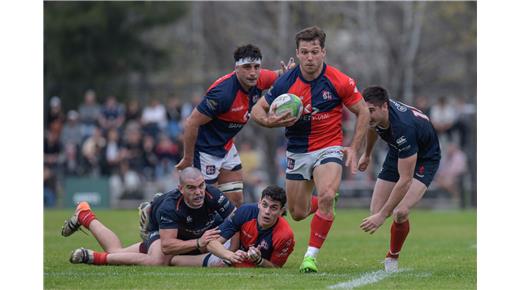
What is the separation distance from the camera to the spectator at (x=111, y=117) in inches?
969

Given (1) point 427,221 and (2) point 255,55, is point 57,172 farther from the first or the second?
(2) point 255,55

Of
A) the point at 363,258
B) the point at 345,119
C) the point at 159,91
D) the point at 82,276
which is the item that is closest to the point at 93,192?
the point at 159,91

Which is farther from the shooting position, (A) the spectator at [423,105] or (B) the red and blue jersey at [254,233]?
(A) the spectator at [423,105]

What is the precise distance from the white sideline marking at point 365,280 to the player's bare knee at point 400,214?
52 centimetres

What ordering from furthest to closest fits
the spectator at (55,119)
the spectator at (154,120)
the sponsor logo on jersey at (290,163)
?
1. the spectator at (55,119)
2. the spectator at (154,120)
3. the sponsor logo on jersey at (290,163)

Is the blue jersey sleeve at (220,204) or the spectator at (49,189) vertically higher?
the blue jersey sleeve at (220,204)

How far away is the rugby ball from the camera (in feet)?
32.0

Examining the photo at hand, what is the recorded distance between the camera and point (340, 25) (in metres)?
30.3

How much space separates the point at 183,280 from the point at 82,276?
1.08m

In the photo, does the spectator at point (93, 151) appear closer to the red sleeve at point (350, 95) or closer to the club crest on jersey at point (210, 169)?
the club crest on jersey at point (210, 169)

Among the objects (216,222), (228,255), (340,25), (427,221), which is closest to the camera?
(228,255)

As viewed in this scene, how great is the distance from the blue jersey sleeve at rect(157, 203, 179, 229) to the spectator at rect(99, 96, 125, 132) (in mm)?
14575

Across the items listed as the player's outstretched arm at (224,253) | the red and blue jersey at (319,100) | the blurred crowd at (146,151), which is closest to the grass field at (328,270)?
the player's outstretched arm at (224,253)

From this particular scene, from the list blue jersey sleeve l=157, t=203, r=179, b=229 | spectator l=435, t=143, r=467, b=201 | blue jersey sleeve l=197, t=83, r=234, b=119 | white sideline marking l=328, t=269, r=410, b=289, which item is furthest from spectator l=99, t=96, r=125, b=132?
white sideline marking l=328, t=269, r=410, b=289
